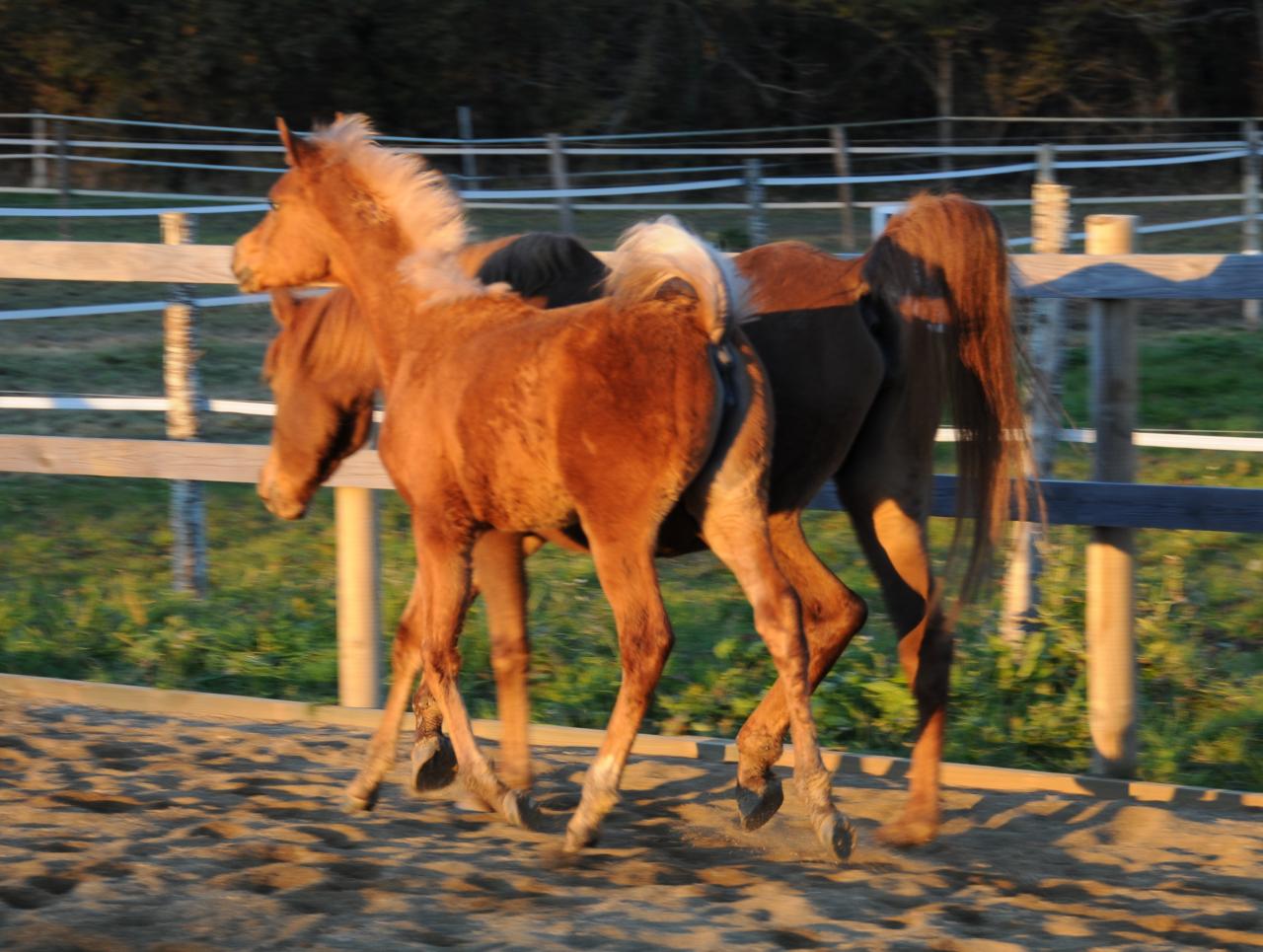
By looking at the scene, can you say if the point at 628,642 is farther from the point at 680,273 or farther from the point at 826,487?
the point at 826,487

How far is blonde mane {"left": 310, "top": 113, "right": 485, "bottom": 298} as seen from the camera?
364cm

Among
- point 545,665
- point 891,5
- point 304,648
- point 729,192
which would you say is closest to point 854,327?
point 545,665

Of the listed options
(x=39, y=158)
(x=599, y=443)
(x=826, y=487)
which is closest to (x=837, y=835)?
(x=599, y=443)

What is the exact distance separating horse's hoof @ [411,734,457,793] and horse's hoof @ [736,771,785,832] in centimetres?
70

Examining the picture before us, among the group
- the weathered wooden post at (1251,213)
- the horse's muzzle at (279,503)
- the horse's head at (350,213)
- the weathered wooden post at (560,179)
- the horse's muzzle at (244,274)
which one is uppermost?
the weathered wooden post at (560,179)

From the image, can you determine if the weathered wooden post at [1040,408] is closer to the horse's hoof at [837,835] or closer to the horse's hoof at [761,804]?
the horse's hoof at [761,804]

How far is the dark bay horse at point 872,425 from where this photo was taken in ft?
11.6

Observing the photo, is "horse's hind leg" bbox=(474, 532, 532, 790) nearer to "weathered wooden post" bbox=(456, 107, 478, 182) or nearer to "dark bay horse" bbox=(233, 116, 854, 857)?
"dark bay horse" bbox=(233, 116, 854, 857)

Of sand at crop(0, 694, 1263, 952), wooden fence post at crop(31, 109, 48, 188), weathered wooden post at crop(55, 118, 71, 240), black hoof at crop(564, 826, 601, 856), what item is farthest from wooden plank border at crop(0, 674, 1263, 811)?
wooden fence post at crop(31, 109, 48, 188)

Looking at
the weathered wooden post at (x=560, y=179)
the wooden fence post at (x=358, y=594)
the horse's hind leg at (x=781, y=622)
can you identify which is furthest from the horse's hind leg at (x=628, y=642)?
the weathered wooden post at (x=560, y=179)

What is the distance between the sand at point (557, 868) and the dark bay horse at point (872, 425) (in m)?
0.23

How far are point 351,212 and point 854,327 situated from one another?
4.09ft

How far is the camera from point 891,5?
2077 centimetres

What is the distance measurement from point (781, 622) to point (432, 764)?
1.02 m
